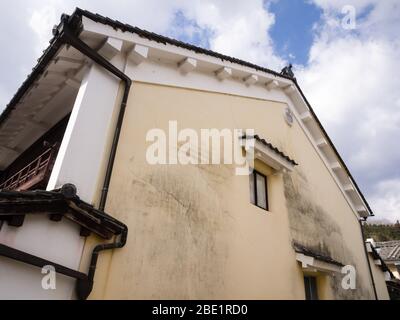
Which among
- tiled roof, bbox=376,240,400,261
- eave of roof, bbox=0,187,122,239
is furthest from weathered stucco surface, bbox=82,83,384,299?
tiled roof, bbox=376,240,400,261

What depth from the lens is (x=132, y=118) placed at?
5.66 m

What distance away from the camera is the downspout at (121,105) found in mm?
4005

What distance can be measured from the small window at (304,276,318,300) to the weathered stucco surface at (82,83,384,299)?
0.25 meters

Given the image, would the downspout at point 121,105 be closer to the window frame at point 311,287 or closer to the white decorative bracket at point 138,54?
the white decorative bracket at point 138,54

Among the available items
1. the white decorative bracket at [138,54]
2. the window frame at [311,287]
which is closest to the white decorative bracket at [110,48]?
the white decorative bracket at [138,54]

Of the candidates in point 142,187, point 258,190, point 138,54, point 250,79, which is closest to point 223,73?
point 250,79

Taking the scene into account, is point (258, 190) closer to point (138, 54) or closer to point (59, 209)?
point (138, 54)

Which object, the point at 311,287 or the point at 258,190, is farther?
the point at 311,287

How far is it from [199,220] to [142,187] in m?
1.40

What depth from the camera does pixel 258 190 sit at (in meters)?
8.29

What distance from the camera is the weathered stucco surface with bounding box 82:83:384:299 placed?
4.77 m
